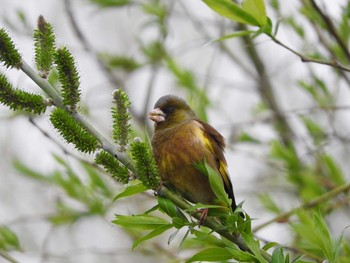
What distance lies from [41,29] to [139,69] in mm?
3147

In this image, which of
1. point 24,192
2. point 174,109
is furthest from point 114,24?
point 174,109

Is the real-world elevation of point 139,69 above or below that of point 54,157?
above

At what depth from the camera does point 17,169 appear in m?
4.61

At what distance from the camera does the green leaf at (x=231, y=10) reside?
2363 mm

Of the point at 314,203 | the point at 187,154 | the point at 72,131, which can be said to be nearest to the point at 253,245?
the point at 72,131

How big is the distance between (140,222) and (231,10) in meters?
0.79

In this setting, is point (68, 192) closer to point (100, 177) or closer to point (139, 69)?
point (100, 177)

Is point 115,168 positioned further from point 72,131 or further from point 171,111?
point 171,111

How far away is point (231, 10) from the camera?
93.7 inches

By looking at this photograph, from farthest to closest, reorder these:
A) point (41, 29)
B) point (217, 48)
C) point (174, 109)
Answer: point (217, 48), point (174, 109), point (41, 29)

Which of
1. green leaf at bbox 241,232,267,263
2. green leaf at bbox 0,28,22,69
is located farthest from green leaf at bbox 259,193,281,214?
green leaf at bbox 0,28,22,69

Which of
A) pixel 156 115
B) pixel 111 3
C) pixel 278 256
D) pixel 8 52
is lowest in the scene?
pixel 278 256

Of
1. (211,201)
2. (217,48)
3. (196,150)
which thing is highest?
(217,48)

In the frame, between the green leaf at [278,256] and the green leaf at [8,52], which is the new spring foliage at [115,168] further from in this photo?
the green leaf at [278,256]
